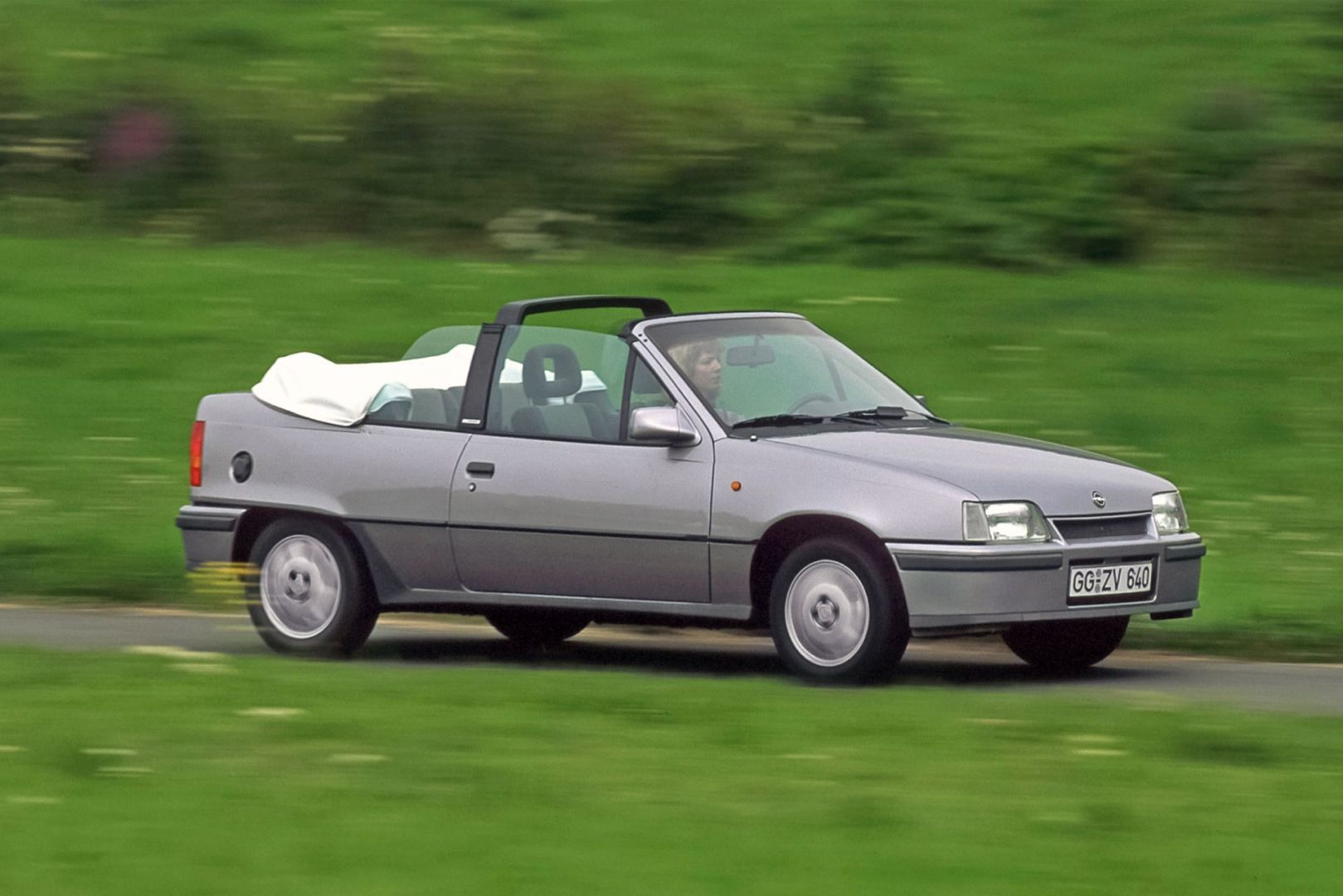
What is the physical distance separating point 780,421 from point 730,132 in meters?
11.4

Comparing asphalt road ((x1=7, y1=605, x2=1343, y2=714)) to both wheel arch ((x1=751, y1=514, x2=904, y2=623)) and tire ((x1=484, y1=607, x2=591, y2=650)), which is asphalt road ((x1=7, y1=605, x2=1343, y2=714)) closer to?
tire ((x1=484, y1=607, x2=591, y2=650))

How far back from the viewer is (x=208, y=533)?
11016mm

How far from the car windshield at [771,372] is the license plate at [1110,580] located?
4.42 ft

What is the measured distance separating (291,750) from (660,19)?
18.3m

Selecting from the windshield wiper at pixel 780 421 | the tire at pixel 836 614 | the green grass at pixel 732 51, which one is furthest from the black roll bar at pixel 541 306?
the green grass at pixel 732 51

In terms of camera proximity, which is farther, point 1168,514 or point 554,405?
point 554,405

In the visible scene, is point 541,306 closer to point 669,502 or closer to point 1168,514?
point 669,502

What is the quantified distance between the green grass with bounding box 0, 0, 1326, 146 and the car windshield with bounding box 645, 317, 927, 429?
10.7m

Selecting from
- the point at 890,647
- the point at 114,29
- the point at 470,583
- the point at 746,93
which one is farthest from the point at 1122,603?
the point at 114,29

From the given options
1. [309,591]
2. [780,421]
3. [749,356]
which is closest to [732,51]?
[749,356]

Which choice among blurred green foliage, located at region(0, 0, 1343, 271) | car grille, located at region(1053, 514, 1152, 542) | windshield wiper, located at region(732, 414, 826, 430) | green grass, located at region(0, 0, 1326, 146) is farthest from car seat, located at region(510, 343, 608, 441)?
green grass, located at region(0, 0, 1326, 146)

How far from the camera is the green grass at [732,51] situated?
21922 mm

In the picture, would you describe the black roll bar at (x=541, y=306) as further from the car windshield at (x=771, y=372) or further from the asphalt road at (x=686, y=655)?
the asphalt road at (x=686, y=655)

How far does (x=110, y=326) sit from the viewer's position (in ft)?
62.6
